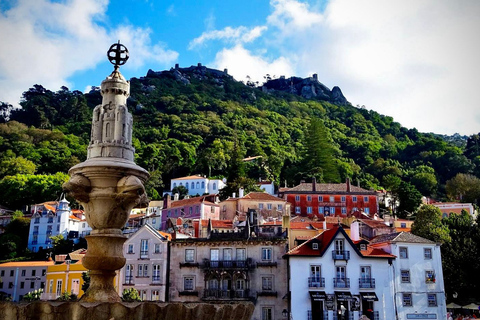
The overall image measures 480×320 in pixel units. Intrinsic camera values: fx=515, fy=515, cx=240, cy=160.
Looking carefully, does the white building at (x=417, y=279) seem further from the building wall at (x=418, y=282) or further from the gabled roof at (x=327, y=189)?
the gabled roof at (x=327, y=189)

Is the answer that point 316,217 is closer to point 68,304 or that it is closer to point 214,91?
point 68,304

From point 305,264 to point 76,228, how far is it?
55436 mm

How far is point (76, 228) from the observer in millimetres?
82688

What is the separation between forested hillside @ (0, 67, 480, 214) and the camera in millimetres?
101875

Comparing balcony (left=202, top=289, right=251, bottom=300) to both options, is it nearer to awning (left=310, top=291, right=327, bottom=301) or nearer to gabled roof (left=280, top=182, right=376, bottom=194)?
awning (left=310, top=291, right=327, bottom=301)

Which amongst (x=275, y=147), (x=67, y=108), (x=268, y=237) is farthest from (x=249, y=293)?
(x=67, y=108)

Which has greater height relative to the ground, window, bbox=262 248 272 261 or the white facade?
the white facade

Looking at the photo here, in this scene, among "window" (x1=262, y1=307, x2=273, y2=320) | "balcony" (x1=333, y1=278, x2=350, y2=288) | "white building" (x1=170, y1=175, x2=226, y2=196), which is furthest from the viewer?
"white building" (x1=170, y1=175, x2=226, y2=196)

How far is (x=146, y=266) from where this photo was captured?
41.0m

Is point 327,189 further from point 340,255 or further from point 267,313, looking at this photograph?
point 267,313

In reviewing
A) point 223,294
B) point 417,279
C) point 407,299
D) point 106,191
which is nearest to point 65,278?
point 223,294

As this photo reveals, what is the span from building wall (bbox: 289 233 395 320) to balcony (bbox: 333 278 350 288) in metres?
0.21

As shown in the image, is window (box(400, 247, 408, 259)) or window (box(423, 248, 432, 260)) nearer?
window (box(400, 247, 408, 259))

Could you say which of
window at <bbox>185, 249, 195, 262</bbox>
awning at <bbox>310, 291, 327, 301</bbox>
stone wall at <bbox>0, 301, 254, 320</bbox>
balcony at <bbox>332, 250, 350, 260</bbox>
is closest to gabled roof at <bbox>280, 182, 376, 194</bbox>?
window at <bbox>185, 249, 195, 262</bbox>
